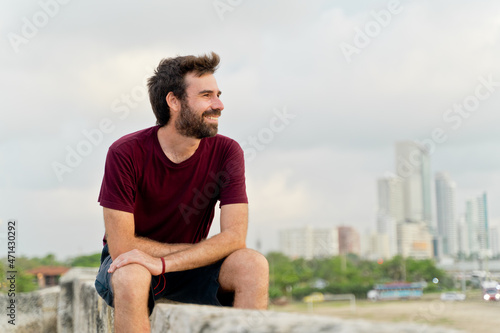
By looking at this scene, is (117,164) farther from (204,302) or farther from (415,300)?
(415,300)

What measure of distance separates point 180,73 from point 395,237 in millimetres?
118373

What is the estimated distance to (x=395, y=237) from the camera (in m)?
116

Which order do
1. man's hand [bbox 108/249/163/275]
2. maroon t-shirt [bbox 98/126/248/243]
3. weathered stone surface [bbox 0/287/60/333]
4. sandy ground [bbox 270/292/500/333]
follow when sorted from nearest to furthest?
man's hand [bbox 108/249/163/275] < maroon t-shirt [bbox 98/126/248/243] < weathered stone surface [bbox 0/287/60/333] < sandy ground [bbox 270/292/500/333]

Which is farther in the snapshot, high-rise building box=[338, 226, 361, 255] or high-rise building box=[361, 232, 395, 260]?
high-rise building box=[338, 226, 361, 255]

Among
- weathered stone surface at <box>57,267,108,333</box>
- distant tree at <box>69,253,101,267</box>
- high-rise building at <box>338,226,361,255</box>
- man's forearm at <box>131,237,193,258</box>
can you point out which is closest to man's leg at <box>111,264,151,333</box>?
man's forearm at <box>131,237,193,258</box>

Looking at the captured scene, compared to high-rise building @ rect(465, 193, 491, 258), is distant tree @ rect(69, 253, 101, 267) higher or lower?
lower

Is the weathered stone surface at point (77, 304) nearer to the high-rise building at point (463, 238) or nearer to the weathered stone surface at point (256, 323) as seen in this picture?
the weathered stone surface at point (256, 323)

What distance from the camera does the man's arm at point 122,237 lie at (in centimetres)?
256

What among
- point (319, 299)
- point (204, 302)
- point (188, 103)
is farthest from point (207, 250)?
point (319, 299)

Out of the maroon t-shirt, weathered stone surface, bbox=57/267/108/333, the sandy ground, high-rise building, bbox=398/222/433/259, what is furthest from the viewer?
high-rise building, bbox=398/222/433/259

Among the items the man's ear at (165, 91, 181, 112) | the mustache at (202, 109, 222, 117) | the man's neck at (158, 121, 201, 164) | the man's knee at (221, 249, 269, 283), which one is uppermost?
the man's ear at (165, 91, 181, 112)

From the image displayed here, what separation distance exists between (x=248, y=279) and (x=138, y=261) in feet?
1.53

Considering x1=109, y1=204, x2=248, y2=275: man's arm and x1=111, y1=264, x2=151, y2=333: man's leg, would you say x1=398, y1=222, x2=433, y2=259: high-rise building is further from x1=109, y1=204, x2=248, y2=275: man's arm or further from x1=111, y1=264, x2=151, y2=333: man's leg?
x1=111, y1=264, x2=151, y2=333: man's leg

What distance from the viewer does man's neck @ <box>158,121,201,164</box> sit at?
284 centimetres
